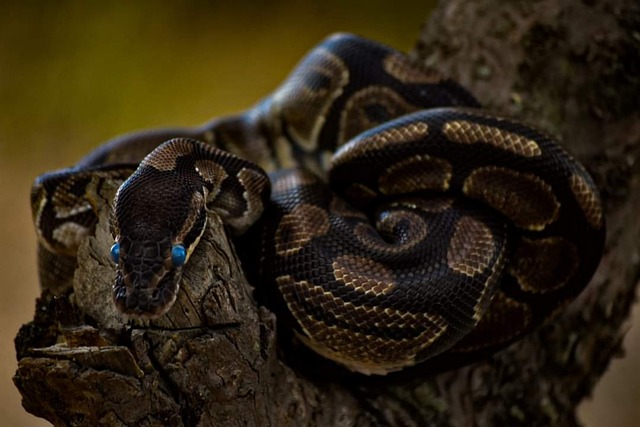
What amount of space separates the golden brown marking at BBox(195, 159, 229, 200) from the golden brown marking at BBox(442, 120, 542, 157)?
3.17 ft

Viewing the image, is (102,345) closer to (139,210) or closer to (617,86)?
(139,210)

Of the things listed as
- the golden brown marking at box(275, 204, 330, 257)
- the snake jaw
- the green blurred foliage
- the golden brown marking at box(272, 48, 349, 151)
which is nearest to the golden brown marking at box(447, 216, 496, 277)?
the golden brown marking at box(275, 204, 330, 257)

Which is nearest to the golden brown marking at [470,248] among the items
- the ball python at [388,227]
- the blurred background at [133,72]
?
the ball python at [388,227]

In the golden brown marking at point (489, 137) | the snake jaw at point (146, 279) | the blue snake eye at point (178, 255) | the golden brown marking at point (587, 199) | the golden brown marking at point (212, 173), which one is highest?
the golden brown marking at point (489, 137)

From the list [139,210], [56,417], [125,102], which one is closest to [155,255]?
[139,210]

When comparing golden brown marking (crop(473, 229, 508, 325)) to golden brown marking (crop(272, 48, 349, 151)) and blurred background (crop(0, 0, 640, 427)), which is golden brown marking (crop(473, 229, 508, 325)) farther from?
blurred background (crop(0, 0, 640, 427))

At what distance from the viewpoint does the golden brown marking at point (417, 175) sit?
2.79 metres

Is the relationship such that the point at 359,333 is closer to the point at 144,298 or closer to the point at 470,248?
the point at 470,248

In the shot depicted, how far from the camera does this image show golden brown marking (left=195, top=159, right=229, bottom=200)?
258 centimetres

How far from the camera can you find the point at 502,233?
2727 millimetres

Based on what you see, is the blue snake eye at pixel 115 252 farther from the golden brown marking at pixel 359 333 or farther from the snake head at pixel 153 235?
the golden brown marking at pixel 359 333

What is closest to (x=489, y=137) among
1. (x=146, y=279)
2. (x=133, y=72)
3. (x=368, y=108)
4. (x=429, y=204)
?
(x=429, y=204)

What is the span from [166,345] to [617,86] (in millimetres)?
2757

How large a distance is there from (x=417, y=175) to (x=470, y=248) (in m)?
0.43
